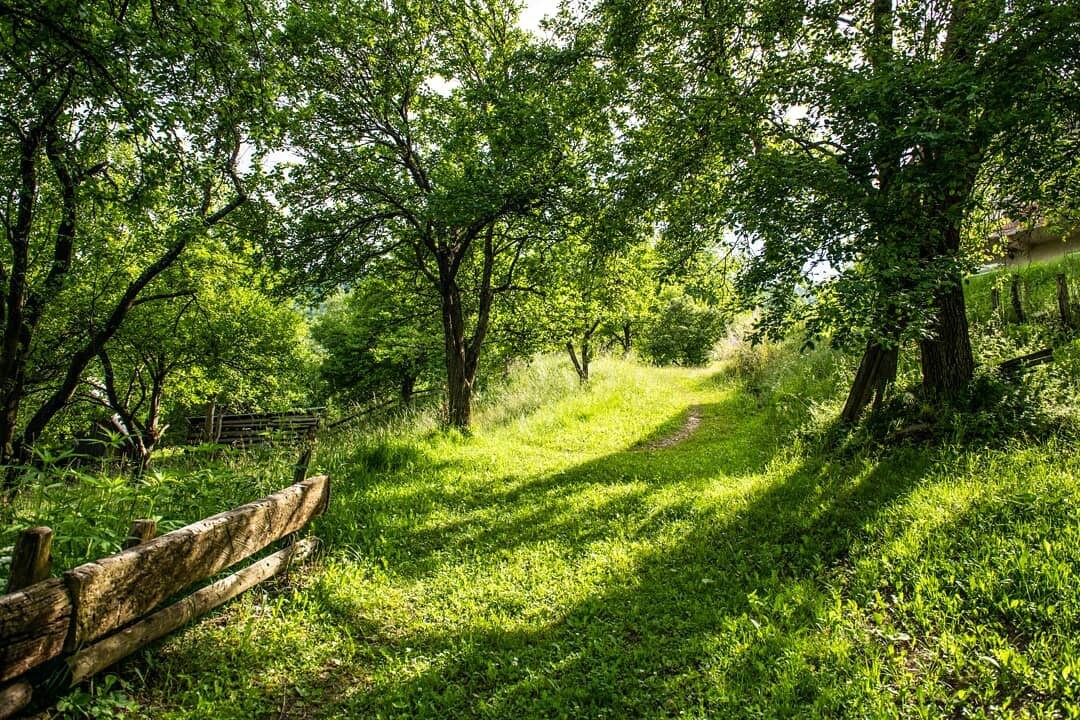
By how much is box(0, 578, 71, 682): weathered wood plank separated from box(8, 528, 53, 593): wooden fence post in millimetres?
54

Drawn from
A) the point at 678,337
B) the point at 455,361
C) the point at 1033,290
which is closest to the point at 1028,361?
the point at 1033,290

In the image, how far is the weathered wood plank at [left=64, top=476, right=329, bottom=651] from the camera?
8.54ft

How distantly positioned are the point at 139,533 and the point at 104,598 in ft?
1.48

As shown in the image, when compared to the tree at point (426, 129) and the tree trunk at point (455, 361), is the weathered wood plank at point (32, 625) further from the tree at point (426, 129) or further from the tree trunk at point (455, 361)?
the tree trunk at point (455, 361)

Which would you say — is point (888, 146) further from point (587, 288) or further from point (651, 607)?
point (587, 288)

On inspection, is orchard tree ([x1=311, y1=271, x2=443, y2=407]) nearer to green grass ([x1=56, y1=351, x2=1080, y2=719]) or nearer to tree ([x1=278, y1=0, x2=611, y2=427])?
tree ([x1=278, y1=0, x2=611, y2=427])

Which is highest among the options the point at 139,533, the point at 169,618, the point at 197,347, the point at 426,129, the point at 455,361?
the point at 426,129

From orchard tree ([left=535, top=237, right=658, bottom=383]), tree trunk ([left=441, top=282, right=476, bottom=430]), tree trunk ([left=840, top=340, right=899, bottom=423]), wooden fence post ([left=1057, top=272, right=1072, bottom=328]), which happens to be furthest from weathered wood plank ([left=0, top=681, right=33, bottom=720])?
wooden fence post ([left=1057, top=272, right=1072, bottom=328])

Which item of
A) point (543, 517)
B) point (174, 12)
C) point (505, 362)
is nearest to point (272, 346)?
point (505, 362)

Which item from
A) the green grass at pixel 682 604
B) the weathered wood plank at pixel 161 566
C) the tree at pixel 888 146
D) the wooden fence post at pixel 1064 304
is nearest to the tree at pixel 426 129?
the tree at pixel 888 146

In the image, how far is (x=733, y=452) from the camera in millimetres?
8367

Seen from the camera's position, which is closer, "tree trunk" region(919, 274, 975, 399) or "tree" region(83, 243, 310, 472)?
"tree trunk" region(919, 274, 975, 399)

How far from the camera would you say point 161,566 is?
10.00ft

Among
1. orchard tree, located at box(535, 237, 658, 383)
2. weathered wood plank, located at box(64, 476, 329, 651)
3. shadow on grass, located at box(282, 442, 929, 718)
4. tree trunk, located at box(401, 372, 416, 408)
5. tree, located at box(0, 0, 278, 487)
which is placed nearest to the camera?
weathered wood plank, located at box(64, 476, 329, 651)
